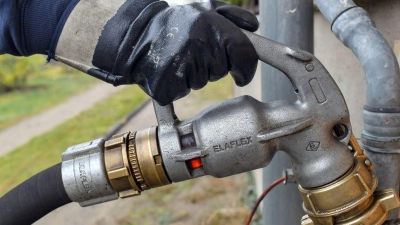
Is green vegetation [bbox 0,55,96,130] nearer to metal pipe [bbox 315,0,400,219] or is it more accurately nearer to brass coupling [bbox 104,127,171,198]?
brass coupling [bbox 104,127,171,198]

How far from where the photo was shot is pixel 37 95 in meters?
7.43

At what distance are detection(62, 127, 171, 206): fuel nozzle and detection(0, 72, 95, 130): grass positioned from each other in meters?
5.17

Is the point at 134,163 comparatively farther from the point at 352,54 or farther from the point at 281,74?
the point at 352,54

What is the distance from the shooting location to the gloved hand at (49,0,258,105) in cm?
57

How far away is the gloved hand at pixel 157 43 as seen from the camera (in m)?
0.57

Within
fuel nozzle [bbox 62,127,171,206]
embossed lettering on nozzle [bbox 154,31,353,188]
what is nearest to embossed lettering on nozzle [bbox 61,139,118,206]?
fuel nozzle [bbox 62,127,171,206]

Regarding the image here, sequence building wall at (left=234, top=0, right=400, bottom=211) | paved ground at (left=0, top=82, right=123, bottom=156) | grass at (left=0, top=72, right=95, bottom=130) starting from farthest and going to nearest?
grass at (left=0, top=72, right=95, bottom=130), paved ground at (left=0, top=82, right=123, bottom=156), building wall at (left=234, top=0, right=400, bottom=211)

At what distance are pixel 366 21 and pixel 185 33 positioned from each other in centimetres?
36

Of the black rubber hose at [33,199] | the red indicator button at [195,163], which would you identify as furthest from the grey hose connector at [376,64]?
the black rubber hose at [33,199]

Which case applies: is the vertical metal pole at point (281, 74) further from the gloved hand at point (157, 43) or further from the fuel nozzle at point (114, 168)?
the fuel nozzle at point (114, 168)

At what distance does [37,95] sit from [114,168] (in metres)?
7.51

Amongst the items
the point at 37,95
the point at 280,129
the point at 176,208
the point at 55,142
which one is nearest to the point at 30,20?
the point at 280,129

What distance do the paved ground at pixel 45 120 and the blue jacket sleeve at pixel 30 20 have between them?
4.08 m

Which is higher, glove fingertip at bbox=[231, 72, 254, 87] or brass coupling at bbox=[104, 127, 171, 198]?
glove fingertip at bbox=[231, 72, 254, 87]
